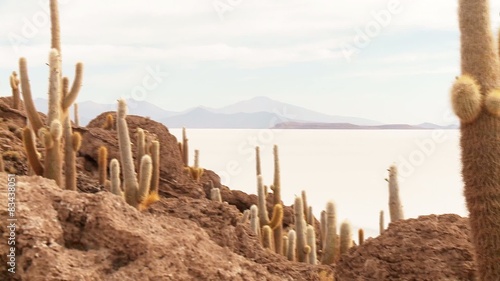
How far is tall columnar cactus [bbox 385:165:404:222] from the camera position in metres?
6.47

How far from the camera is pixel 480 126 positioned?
455cm

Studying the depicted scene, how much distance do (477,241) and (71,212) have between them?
116 inches

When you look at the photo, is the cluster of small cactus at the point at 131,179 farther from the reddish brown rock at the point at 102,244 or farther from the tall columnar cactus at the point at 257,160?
the tall columnar cactus at the point at 257,160

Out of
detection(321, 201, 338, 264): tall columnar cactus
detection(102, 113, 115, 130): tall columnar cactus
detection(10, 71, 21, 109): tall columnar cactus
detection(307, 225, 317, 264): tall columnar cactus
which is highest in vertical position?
detection(10, 71, 21, 109): tall columnar cactus

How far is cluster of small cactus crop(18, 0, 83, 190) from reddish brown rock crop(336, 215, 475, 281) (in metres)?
3.32

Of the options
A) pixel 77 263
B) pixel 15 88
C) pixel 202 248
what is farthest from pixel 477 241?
pixel 15 88

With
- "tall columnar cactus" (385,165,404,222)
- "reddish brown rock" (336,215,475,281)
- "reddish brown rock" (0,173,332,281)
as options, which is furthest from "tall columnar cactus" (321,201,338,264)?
"reddish brown rock" (0,173,332,281)

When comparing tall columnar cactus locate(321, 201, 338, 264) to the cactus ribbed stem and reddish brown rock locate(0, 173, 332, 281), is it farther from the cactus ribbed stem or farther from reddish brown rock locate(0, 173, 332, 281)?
reddish brown rock locate(0, 173, 332, 281)

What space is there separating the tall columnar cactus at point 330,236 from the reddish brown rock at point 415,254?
1.60 m

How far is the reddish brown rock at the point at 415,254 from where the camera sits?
4566mm

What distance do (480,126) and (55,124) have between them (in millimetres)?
4108

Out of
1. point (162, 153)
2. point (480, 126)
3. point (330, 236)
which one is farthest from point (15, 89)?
point (480, 126)

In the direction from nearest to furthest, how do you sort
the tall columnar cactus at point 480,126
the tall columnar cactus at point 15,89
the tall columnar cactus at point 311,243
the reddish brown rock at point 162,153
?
the tall columnar cactus at point 480,126, the tall columnar cactus at point 311,243, the reddish brown rock at point 162,153, the tall columnar cactus at point 15,89

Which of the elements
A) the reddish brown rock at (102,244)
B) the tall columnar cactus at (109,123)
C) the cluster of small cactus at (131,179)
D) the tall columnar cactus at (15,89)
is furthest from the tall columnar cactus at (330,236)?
the tall columnar cactus at (109,123)
